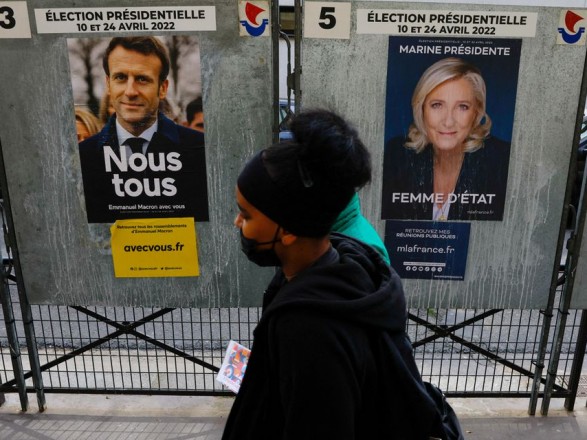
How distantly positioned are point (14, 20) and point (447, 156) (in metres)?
2.44

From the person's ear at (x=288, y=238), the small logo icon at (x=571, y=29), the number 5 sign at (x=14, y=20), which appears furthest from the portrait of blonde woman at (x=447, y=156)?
the number 5 sign at (x=14, y=20)

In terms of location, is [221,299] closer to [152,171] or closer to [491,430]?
[152,171]

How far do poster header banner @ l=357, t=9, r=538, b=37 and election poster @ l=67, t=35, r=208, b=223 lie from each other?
3.11 feet

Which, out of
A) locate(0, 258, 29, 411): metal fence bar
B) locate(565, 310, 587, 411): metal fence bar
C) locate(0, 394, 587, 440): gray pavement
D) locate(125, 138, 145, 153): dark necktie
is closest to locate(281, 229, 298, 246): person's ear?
locate(125, 138, 145, 153): dark necktie

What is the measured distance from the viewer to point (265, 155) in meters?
1.37

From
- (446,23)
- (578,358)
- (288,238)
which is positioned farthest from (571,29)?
(288,238)

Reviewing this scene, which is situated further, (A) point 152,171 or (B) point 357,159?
(A) point 152,171

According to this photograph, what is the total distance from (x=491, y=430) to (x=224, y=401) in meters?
1.83

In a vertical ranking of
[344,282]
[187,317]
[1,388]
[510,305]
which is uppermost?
[344,282]

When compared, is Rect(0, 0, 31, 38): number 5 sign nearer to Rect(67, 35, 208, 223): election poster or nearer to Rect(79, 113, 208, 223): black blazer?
Rect(67, 35, 208, 223): election poster

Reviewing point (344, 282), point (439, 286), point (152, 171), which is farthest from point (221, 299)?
point (344, 282)

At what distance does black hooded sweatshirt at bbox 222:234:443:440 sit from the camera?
4.02 ft

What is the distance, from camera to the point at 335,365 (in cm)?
122

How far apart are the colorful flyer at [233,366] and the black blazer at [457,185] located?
1160 mm
